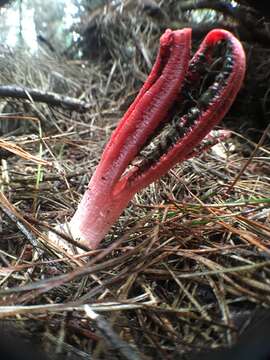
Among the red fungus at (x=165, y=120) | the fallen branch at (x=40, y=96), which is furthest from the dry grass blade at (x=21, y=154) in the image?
the red fungus at (x=165, y=120)

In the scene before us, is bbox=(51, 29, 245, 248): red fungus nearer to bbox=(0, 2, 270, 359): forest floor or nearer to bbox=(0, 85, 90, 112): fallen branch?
bbox=(0, 2, 270, 359): forest floor

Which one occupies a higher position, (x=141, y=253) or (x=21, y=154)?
(x=21, y=154)

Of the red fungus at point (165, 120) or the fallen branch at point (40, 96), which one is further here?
the fallen branch at point (40, 96)

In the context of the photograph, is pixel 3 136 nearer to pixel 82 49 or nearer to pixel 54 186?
pixel 54 186

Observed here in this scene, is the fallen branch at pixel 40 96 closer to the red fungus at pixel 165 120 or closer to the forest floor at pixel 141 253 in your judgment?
the forest floor at pixel 141 253

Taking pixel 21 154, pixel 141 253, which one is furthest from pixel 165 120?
pixel 21 154

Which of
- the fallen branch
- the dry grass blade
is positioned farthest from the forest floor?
the fallen branch

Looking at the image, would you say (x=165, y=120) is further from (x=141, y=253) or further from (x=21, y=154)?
(x=21, y=154)

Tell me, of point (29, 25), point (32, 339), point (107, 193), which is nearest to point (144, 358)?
point (32, 339)
